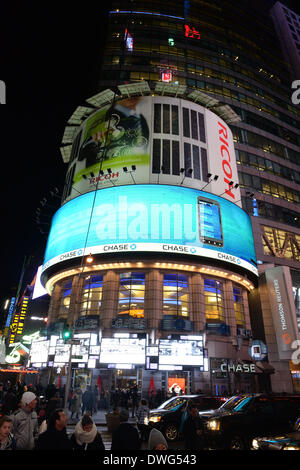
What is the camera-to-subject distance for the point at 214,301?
29.8m

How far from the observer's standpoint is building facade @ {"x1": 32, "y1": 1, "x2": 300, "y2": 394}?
26438mm

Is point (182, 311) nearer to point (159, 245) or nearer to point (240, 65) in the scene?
→ point (159, 245)

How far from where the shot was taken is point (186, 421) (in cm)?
756

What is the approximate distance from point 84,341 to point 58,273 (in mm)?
9178

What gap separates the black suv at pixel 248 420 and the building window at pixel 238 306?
20.3 meters

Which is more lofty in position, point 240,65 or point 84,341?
point 240,65

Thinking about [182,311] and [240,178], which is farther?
[240,178]

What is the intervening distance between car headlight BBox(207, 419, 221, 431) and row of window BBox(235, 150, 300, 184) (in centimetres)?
4113

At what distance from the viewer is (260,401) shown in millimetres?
11078

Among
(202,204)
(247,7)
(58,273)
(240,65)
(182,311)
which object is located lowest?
(182,311)

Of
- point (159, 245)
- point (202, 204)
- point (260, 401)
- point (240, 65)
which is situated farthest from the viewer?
point (240, 65)

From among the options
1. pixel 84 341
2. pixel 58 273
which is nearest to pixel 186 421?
pixel 84 341

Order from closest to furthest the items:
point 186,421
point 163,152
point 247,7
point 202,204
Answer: point 186,421
point 202,204
point 163,152
point 247,7
